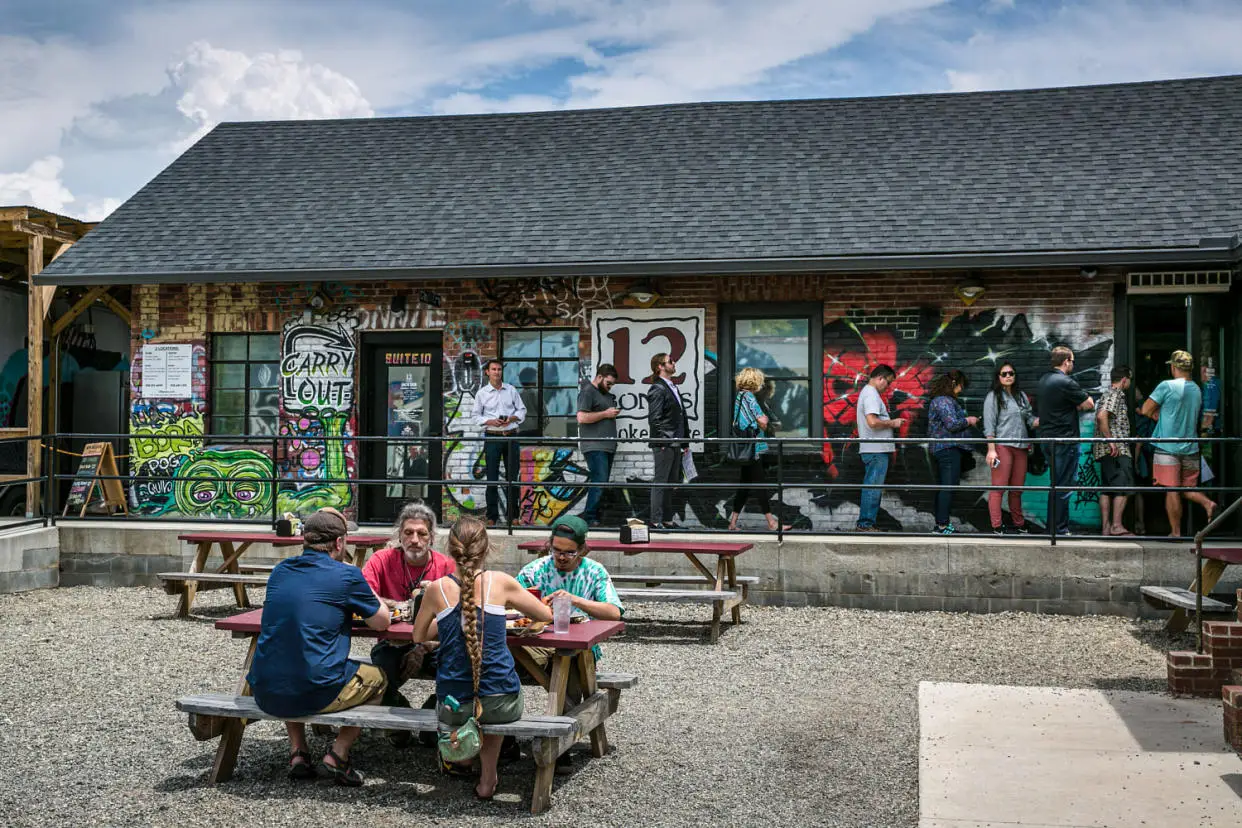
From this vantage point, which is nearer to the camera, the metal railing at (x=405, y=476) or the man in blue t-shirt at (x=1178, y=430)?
the man in blue t-shirt at (x=1178, y=430)

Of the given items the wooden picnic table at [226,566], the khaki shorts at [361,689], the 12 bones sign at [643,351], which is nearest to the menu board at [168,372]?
the wooden picnic table at [226,566]

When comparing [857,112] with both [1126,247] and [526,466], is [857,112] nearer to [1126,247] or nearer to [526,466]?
[1126,247]

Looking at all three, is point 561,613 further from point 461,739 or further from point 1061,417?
point 1061,417

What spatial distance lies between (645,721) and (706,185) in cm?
850

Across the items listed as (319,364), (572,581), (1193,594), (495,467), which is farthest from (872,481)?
(572,581)

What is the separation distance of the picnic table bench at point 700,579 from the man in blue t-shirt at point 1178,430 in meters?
3.60

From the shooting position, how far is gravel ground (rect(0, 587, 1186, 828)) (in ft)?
17.6

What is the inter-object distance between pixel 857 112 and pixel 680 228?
11.9 ft

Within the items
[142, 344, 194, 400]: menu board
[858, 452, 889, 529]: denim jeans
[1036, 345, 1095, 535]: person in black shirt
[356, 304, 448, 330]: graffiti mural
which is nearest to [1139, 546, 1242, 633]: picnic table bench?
[1036, 345, 1095, 535]: person in black shirt

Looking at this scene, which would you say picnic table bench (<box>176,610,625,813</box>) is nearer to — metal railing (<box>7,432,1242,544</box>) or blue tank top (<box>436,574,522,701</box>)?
blue tank top (<box>436,574,522,701</box>)

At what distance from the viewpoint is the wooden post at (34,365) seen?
13.9 metres

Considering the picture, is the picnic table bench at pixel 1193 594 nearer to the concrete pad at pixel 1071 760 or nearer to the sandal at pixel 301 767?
the concrete pad at pixel 1071 760

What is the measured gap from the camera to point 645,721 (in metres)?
6.87

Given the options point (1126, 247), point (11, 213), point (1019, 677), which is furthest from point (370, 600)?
point (11, 213)
